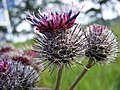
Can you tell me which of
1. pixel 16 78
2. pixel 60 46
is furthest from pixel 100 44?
pixel 16 78

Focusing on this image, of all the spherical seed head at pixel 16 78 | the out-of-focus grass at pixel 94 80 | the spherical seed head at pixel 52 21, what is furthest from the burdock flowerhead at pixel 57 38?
the out-of-focus grass at pixel 94 80

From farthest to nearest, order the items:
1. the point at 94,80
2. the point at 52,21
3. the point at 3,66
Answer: the point at 94,80, the point at 3,66, the point at 52,21

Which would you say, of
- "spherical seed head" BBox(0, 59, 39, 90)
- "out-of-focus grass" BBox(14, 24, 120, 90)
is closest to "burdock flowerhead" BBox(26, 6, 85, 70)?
"spherical seed head" BBox(0, 59, 39, 90)

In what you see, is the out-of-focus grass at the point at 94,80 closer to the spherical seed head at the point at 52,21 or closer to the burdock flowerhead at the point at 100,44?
the burdock flowerhead at the point at 100,44

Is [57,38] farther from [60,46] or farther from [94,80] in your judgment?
[94,80]

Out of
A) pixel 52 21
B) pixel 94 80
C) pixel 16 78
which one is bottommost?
pixel 94 80
